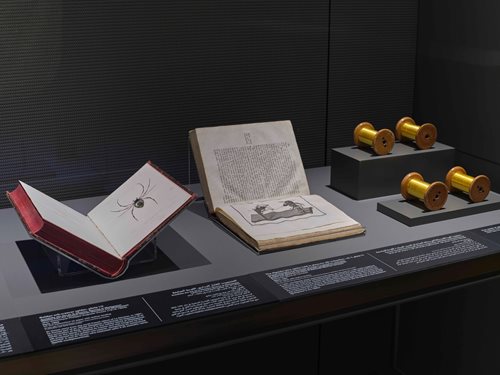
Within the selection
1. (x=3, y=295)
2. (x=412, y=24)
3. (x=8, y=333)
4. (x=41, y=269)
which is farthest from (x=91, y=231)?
(x=412, y=24)

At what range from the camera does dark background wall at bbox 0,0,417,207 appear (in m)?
2.06

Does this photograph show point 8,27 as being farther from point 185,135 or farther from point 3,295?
point 3,295

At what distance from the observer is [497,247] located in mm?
1846

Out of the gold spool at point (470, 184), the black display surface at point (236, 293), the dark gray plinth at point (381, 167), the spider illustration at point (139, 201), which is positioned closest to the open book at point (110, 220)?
the spider illustration at point (139, 201)

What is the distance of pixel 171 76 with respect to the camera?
2.21m

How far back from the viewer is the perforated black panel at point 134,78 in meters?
2.05

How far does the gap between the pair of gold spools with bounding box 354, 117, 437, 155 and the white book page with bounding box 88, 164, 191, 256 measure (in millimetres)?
655

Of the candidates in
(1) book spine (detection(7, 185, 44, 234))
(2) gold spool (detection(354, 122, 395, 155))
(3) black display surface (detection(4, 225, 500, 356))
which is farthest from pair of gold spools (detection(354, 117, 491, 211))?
(1) book spine (detection(7, 185, 44, 234))

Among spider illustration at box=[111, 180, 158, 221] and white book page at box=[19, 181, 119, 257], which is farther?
spider illustration at box=[111, 180, 158, 221]

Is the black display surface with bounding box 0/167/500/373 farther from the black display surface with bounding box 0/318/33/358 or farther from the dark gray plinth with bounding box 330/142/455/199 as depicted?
the dark gray plinth with bounding box 330/142/455/199

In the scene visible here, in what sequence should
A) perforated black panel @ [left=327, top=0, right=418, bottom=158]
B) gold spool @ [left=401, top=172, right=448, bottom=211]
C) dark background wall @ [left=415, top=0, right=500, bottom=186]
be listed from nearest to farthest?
gold spool @ [left=401, top=172, right=448, bottom=211] < dark background wall @ [left=415, top=0, right=500, bottom=186] < perforated black panel @ [left=327, top=0, right=418, bottom=158]

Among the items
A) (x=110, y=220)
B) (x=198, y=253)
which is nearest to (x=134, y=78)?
(x=110, y=220)

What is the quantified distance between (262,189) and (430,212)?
42 centimetres

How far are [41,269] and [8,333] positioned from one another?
30 centimetres
